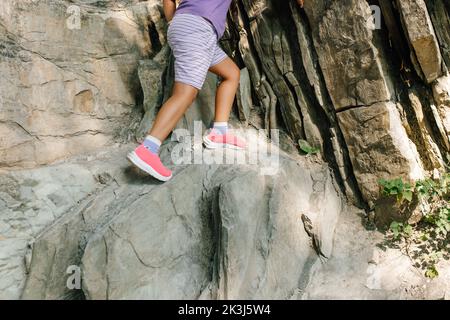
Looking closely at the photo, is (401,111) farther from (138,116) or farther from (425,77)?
(138,116)

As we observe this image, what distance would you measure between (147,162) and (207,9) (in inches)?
61.3

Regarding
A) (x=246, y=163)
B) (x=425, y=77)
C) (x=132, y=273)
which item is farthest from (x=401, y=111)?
(x=132, y=273)

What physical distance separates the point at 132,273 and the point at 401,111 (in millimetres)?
3091

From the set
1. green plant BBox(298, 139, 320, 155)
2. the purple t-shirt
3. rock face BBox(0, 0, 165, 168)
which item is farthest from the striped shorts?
rock face BBox(0, 0, 165, 168)

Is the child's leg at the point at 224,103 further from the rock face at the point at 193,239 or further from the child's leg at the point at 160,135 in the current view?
the child's leg at the point at 160,135

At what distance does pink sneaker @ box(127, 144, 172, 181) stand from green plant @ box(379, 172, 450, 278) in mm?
2194

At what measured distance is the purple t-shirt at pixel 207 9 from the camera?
3.84m

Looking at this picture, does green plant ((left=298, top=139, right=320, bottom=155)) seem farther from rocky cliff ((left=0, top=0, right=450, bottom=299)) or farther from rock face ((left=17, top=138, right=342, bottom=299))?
rock face ((left=17, top=138, right=342, bottom=299))

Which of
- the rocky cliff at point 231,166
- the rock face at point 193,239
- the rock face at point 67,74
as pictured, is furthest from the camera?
the rock face at point 67,74

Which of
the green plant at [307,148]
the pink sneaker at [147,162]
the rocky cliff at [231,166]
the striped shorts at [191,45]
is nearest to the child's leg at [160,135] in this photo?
the pink sneaker at [147,162]

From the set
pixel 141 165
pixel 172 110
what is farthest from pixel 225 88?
pixel 141 165

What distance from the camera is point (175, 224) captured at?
3.78 metres

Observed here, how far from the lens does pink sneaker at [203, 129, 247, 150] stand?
167 inches

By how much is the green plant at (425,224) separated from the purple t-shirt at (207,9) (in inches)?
89.9
